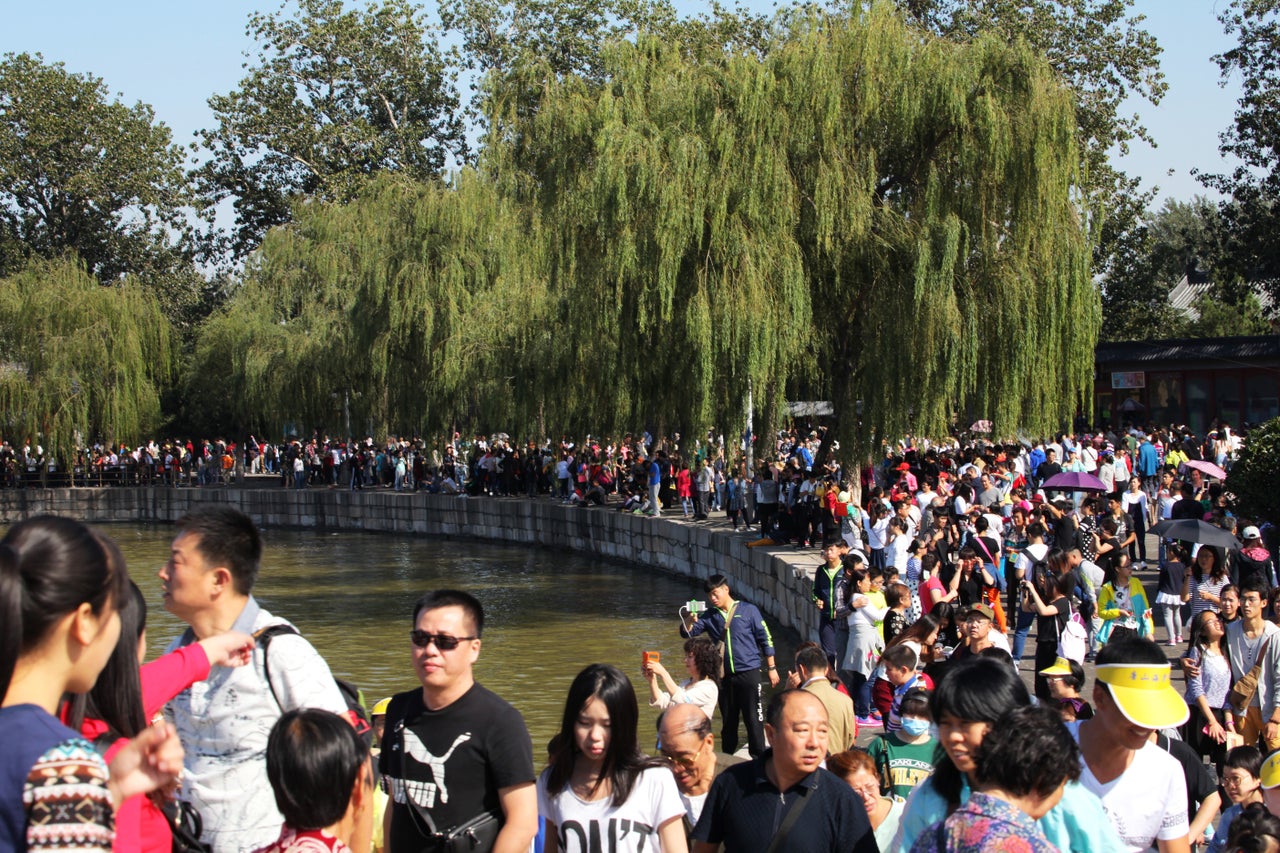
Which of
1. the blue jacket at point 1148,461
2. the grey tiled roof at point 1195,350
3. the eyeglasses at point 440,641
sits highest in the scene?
the grey tiled roof at point 1195,350

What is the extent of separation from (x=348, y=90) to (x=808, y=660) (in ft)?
171

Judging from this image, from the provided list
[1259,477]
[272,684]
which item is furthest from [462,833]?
[1259,477]

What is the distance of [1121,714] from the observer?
155 inches

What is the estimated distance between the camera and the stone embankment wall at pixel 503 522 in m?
20.1

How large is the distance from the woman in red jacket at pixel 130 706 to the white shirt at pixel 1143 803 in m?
2.35

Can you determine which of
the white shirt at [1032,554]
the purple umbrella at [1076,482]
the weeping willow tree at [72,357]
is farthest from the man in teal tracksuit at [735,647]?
the weeping willow tree at [72,357]

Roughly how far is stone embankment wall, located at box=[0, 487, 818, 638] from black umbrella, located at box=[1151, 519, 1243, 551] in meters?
4.39

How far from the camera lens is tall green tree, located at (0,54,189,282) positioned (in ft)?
176

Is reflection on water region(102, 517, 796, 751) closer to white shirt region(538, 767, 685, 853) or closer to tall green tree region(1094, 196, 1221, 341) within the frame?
white shirt region(538, 767, 685, 853)

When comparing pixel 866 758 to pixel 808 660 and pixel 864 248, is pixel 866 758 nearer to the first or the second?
pixel 808 660

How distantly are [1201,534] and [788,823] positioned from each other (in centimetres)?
922

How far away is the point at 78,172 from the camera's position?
54531 mm

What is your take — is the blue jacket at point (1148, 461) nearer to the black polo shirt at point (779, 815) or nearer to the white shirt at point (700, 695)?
the white shirt at point (700, 695)

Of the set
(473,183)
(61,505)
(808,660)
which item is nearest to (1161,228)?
(473,183)
